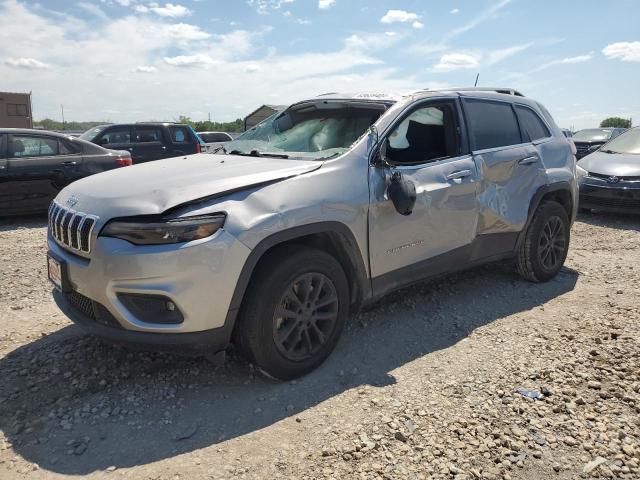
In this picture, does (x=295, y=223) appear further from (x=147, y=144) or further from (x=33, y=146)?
(x=147, y=144)

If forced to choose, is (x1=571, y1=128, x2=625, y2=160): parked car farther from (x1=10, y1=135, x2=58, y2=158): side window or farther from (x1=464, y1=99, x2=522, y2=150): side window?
(x1=10, y1=135, x2=58, y2=158): side window

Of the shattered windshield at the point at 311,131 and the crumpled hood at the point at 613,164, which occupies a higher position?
the shattered windshield at the point at 311,131

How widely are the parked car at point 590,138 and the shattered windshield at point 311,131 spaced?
37.3ft

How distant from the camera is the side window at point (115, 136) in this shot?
1089cm

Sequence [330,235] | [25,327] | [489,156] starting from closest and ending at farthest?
[330,235]
[25,327]
[489,156]

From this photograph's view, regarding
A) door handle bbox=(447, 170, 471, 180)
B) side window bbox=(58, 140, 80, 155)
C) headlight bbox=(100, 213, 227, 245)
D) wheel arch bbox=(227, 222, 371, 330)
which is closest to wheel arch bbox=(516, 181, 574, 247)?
door handle bbox=(447, 170, 471, 180)

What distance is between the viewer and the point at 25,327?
12.5 feet

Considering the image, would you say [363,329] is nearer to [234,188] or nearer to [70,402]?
[234,188]

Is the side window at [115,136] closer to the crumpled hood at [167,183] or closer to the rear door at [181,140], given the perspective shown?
the rear door at [181,140]

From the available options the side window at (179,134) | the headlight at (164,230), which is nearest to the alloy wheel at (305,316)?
the headlight at (164,230)

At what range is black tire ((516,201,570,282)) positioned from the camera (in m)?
4.68

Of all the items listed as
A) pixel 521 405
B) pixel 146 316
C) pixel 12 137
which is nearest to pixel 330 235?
pixel 146 316

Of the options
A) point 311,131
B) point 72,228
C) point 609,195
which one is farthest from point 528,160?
point 609,195

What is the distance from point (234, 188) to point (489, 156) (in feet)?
7.61
